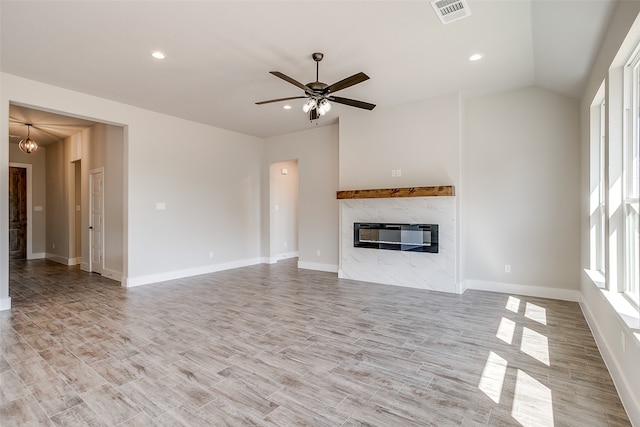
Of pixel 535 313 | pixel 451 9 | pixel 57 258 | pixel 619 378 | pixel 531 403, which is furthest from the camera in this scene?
pixel 57 258

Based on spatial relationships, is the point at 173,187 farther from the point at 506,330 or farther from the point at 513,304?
the point at 513,304

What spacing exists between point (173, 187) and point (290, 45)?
3.82 meters

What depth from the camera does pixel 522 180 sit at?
468cm

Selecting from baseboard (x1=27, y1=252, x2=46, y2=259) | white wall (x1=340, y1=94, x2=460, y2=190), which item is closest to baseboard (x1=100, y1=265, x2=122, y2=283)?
baseboard (x1=27, y1=252, x2=46, y2=259)

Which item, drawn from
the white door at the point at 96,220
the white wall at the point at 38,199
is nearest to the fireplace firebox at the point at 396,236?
the white door at the point at 96,220

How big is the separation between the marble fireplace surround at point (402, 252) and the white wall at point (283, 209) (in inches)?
96.0

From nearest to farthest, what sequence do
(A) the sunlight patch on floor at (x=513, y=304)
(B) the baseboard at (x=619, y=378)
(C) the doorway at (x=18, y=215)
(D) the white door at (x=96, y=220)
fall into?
(B) the baseboard at (x=619, y=378), (A) the sunlight patch on floor at (x=513, y=304), (D) the white door at (x=96, y=220), (C) the doorway at (x=18, y=215)

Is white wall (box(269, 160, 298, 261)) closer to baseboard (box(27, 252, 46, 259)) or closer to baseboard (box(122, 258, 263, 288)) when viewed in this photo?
baseboard (box(122, 258, 263, 288))

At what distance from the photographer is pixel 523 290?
4.67 metres

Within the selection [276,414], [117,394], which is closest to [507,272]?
[276,414]

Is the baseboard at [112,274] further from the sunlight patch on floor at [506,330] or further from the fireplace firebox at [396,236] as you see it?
the sunlight patch on floor at [506,330]

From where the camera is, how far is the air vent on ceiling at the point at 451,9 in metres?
2.68

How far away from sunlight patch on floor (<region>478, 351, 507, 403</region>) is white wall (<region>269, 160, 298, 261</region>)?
18.8ft

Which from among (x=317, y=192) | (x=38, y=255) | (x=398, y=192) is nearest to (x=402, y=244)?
(x=398, y=192)
